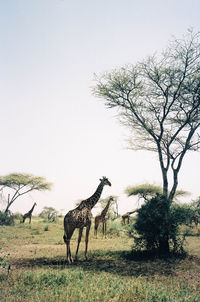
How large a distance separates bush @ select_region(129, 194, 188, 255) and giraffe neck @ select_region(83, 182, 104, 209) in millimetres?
1895

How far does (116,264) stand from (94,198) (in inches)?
108

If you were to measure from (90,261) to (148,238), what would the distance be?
2.61 meters

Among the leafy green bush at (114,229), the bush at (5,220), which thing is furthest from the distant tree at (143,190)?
the bush at (5,220)

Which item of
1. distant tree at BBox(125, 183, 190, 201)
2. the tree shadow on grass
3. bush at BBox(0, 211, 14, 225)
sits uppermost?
distant tree at BBox(125, 183, 190, 201)

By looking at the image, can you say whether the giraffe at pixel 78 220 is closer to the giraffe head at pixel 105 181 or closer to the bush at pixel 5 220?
the giraffe head at pixel 105 181

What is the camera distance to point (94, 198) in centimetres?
1027

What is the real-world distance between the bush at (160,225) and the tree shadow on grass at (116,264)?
0.83 metres

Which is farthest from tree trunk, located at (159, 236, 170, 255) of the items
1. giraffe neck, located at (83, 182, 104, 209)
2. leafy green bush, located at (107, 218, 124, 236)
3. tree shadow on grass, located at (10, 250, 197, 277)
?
leafy green bush, located at (107, 218, 124, 236)

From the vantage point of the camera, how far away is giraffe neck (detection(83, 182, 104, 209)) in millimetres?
9914

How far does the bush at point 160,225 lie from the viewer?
9938mm

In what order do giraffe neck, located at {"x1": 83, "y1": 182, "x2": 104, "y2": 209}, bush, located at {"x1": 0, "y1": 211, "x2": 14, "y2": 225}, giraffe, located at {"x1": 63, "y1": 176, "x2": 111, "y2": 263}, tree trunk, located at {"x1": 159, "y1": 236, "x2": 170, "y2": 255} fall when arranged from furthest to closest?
bush, located at {"x1": 0, "y1": 211, "x2": 14, "y2": 225}
tree trunk, located at {"x1": 159, "y1": 236, "x2": 170, "y2": 255}
giraffe neck, located at {"x1": 83, "y1": 182, "x2": 104, "y2": 209}
giraffe, located at {"x1": 63, "y1": 176, "x2": 111, "y2": 263}

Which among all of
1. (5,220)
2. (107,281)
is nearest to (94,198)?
(107,281)

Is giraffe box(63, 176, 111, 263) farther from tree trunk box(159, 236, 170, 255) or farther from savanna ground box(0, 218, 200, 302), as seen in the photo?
tree trunk box(159, 236, 170, 255)

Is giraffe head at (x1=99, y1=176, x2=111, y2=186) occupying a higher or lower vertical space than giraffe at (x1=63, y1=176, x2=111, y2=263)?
higher
